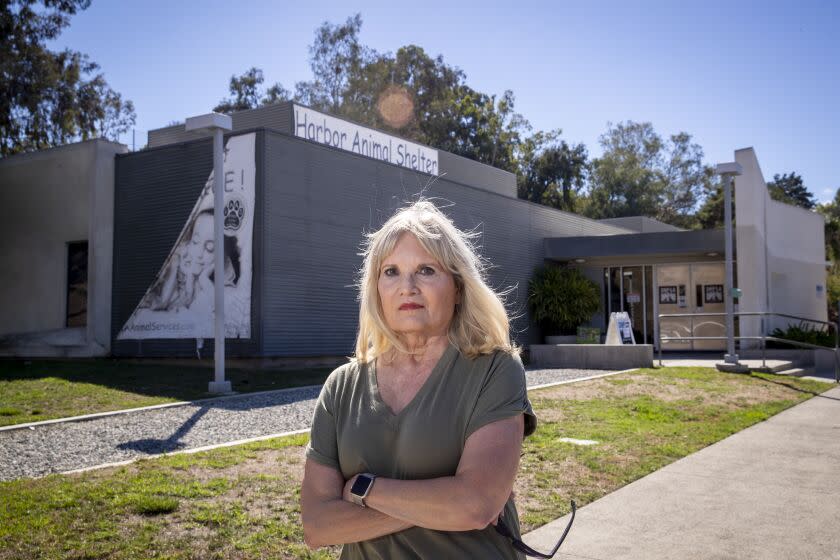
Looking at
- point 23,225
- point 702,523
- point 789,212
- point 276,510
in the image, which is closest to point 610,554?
point 702,523

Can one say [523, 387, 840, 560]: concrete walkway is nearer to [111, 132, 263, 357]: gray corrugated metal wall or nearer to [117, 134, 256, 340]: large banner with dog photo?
[117, 134, 256, 340]: large banner with dog photo

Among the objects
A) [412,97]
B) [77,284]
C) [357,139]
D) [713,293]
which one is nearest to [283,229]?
[357,139]

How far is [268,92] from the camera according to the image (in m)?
41.4

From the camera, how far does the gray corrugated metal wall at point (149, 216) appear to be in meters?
15.1

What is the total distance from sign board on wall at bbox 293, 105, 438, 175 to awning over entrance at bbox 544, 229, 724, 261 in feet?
16.1

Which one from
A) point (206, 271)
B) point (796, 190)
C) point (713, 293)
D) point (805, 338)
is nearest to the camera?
point (206, 271)

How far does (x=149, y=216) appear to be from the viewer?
51.6 ft

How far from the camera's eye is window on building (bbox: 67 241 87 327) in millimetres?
16531

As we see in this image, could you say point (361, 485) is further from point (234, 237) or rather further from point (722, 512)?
point (234, 237)

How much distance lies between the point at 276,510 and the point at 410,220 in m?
2.99

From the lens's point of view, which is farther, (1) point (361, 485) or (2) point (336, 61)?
(2) point (336, 61)

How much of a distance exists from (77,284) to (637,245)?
1487cm

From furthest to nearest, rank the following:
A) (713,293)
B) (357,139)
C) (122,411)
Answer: (713,293) < (357,139) < (122,411)

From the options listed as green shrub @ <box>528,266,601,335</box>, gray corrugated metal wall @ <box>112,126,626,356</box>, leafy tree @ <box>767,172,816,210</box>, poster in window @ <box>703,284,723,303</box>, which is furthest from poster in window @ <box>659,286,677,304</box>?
leafy tree @ <box>767,172,816,210</box>
